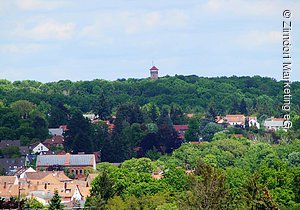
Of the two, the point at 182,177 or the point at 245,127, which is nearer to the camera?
the point at 182,177

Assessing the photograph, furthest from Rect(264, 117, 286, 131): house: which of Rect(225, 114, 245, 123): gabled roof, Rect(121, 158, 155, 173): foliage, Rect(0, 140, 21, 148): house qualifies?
Rect(121, 158, 155, 173): foliage

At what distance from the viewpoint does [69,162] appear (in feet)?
402

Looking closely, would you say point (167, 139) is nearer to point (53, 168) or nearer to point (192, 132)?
point (192, 132)

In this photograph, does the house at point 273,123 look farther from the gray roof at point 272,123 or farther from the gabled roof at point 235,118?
the gabled roof at point 235,118

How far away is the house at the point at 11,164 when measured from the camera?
12062 cm

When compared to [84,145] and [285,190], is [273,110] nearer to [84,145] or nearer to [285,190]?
[84,145]

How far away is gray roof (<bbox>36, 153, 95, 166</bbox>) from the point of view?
4815 inches

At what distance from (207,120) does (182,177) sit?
7683 cm

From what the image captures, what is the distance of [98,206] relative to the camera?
229ft

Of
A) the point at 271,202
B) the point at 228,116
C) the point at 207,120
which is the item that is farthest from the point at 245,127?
the point at 271,202

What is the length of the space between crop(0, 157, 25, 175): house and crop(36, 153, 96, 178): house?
2359 millimetres

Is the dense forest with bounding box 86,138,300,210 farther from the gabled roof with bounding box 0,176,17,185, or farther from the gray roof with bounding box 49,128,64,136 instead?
the gray roof with bounding box 49,128,64,136

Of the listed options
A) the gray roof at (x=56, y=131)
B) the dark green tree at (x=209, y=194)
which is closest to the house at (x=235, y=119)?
the gray roof at (x=56, y=131)

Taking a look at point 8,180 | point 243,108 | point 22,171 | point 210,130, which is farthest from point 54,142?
point 243,108
